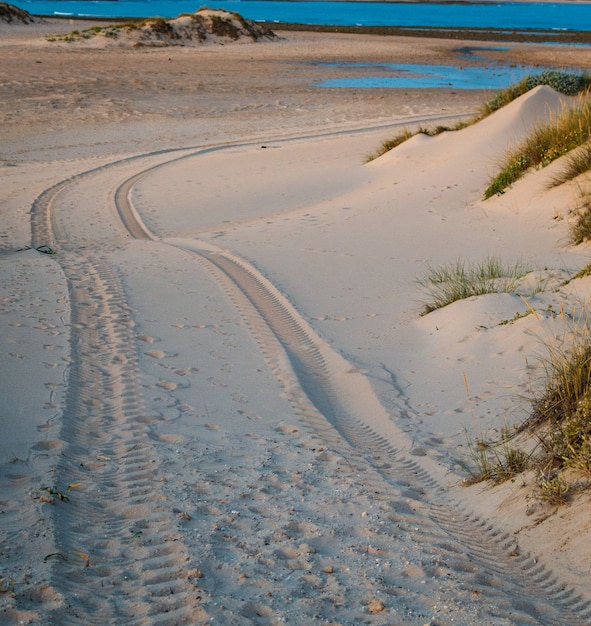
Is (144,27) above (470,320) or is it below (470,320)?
above

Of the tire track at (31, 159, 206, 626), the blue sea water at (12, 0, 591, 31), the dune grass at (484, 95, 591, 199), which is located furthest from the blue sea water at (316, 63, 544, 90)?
the blue sea water at (12, 0, 591, 31)

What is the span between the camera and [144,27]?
133ft

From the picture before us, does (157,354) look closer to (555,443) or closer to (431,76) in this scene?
(555,443)

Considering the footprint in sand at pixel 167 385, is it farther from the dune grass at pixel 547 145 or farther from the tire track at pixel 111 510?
the dune grass at pixel 547 145

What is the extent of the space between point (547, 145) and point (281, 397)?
656 centimetres

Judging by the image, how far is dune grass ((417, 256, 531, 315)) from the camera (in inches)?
271

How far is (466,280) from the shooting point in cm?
707

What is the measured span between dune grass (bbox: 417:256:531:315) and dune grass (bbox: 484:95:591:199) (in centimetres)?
242

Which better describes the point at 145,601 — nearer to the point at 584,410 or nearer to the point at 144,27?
the point at 584,410

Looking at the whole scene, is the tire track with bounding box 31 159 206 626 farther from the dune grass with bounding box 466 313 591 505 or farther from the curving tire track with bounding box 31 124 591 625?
the dune grass with bounding box 466 313 591 505

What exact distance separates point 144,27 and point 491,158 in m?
33.5

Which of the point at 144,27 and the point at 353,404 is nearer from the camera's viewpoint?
the point at 353,404

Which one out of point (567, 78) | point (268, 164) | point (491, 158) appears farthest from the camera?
point (268, 164)

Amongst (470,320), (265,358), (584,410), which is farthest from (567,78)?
(584,410)
